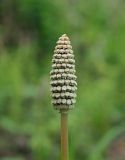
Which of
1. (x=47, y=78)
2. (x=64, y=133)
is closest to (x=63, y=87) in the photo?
(x=64, y=133)

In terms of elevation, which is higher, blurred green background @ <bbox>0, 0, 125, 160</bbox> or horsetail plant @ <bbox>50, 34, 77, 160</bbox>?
blurred green background @ <bbox>0, 0, 125, 160</bbox>

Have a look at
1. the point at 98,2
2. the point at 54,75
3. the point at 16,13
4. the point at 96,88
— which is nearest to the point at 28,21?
the point at 16,13

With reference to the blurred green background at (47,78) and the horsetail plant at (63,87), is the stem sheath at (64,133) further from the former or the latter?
the blurred green background at (47,78)

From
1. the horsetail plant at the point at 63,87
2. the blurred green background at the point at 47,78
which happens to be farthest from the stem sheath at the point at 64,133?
the blurred green background at the point at 47,78

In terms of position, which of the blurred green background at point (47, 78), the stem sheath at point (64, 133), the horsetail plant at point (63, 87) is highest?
the blurred green background at point (47, 78)

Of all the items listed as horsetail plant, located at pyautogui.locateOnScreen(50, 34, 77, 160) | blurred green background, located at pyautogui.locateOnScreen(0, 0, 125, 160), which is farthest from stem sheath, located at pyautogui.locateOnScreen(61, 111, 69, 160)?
blurred green background, located at pyautogui.locateOnScreen(0, 0, 125, 160)

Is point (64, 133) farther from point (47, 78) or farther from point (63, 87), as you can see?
point (47, 78)

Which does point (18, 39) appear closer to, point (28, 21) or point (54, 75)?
point (28, 21)

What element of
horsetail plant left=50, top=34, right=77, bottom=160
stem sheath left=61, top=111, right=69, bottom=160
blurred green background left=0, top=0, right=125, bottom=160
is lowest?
stem sheath left=61, top=111, right=69, bottom=160

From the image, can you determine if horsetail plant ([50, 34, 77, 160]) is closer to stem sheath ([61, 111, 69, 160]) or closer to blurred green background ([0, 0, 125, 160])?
stem sheath ([61, 111, 69, 160])

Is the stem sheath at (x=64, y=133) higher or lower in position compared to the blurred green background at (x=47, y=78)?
lower
